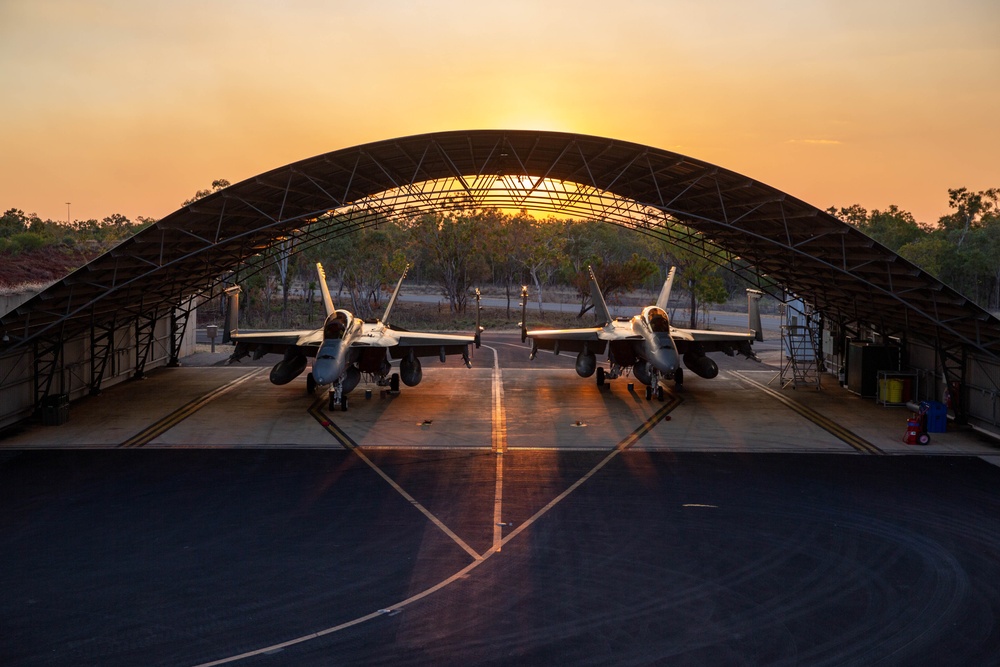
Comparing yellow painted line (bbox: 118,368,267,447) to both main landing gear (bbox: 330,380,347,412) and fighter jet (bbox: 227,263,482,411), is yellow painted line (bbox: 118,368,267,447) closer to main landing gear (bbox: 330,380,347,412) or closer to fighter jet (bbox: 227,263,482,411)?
fighter jet (bbox: 227,263,482,411)

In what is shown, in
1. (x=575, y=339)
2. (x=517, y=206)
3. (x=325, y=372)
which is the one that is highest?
(x=517, y=206)

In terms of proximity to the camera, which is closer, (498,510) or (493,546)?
(493,546)

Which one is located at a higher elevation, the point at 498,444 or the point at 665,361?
the point at 665,361

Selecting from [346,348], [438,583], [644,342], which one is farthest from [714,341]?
[438,583]

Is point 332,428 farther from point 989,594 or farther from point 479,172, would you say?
point 989,594

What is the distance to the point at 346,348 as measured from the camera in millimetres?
26719

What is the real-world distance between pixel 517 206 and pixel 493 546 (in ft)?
68.2

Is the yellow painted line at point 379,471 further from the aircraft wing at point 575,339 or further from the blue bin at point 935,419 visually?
the blue bin at point 935,419

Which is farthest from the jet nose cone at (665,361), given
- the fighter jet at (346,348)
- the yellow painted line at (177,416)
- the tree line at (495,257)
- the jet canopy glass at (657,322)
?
the tree line at (495,257)

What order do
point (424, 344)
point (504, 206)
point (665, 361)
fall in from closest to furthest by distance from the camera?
1. point (665, 361)
2. point (424, 344)
3. point (504, 206)

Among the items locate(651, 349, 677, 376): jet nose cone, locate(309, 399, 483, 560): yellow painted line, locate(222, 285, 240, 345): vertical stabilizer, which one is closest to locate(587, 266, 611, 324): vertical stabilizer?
locate(651, 349, 677, 376): jet nose cone

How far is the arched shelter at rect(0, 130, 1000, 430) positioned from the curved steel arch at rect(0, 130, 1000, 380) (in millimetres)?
73

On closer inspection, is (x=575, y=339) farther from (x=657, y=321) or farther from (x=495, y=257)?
(x=495, y=257)

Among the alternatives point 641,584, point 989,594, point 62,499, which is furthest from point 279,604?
point 989,594
